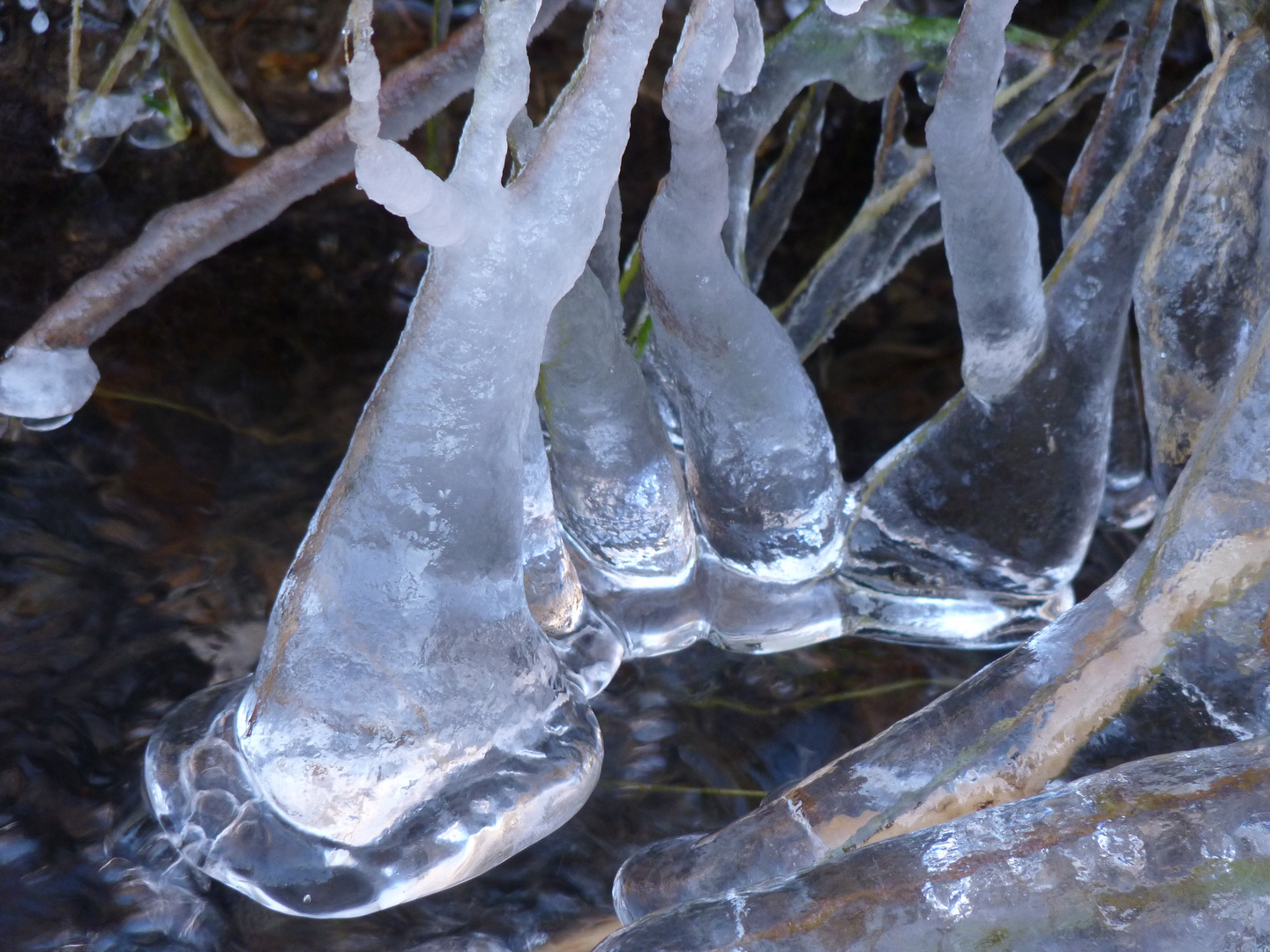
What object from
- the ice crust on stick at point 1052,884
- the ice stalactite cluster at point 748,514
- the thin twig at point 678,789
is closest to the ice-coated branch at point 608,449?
the ice stalactite cluster at point 748,514

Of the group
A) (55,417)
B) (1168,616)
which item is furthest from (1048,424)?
(55,417)

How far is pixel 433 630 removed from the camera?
0.50 meters

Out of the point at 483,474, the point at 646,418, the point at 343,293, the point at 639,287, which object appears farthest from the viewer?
the point at 343,293

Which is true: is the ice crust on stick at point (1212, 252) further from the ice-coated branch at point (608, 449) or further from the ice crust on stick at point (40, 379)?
the ice crust on stick at point (40, 379)

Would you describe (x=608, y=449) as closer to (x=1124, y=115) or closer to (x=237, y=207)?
(x=237, y=207)

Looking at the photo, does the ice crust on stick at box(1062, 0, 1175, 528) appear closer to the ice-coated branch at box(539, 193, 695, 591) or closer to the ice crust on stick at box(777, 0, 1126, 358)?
the ice crust on stick at box(777, 0, 1126, 358)

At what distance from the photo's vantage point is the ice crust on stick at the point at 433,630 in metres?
0.45

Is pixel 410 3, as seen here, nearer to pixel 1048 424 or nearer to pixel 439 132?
Result: pixel 439 132

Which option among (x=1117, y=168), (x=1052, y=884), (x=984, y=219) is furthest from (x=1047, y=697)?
(x=1117, y=168)

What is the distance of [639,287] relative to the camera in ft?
2.50

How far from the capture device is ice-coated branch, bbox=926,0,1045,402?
0.51 meters

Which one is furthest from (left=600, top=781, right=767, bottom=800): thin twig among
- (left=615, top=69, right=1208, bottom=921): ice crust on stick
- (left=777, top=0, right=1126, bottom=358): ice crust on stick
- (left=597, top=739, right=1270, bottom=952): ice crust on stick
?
(left=777, top=0, right=1126, bottom=358): ice crust on stick

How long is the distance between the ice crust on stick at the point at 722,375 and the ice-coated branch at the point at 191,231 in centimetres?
16

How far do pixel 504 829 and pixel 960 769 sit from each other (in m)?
0.22
